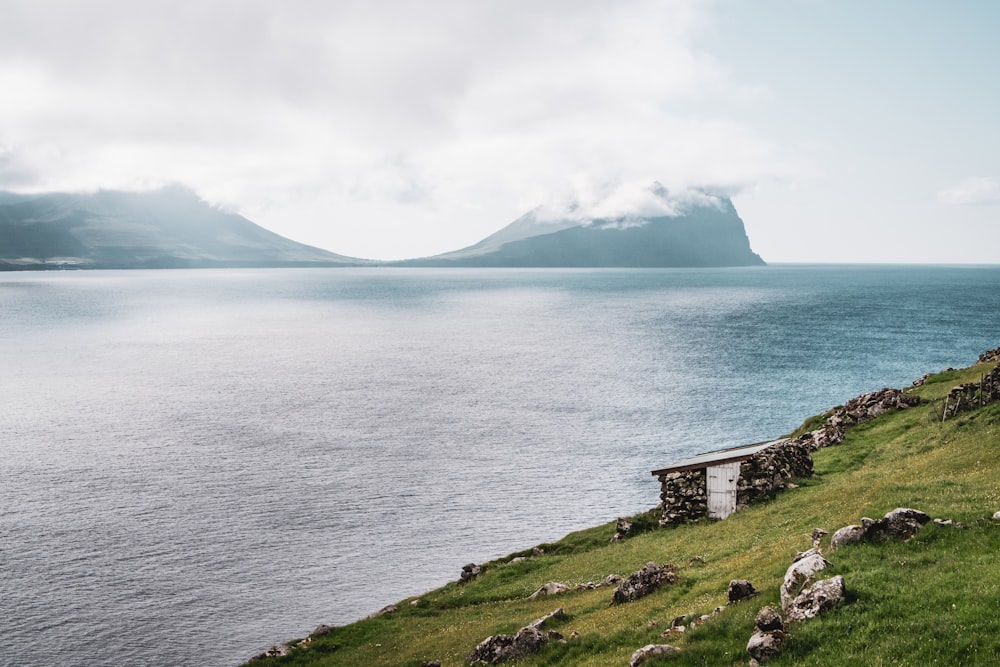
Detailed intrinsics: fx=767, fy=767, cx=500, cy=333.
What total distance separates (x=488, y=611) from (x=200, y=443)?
60.1 m

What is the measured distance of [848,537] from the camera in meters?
24.2

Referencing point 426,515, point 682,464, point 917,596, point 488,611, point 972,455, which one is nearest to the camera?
point 917,596

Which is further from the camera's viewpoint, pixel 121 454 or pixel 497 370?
pixel 497 370

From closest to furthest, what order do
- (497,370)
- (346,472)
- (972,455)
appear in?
(972,455) → (346,472) → (497,370)

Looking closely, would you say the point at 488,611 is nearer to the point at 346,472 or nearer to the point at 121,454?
the point at 346,472

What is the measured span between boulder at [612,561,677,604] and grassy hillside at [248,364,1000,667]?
48cm

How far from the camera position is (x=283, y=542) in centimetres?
6084

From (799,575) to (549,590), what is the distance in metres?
19.1

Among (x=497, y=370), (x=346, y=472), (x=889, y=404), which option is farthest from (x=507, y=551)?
(x=497, y=370)

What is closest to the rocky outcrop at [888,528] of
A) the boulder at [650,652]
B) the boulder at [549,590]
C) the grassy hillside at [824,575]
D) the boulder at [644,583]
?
the grassy hillside at [824,575]

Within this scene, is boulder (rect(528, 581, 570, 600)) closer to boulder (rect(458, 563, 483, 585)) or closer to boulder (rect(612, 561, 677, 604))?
boulder (rect(612, 561, 677, 604))

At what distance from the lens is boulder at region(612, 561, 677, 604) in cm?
3045

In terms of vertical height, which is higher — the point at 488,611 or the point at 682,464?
the point at 682,464

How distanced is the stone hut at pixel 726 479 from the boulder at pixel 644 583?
49.1 feet
